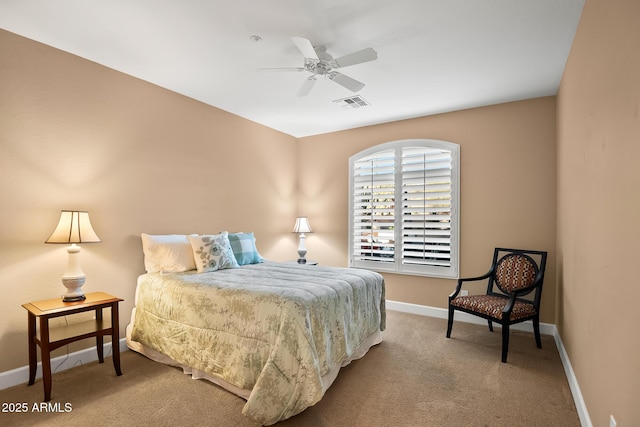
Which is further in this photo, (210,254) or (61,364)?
(210,254)

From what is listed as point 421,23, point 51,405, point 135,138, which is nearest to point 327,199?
point 135,138

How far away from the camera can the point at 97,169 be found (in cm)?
309

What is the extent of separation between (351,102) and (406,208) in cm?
168

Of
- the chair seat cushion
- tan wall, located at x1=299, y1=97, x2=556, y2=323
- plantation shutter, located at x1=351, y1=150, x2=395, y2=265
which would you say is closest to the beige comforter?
the chair seat cushion

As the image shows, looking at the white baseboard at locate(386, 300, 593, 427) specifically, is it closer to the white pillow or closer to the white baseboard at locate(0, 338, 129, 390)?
the white pillow

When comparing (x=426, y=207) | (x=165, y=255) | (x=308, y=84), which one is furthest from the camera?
(x=426, y=207)

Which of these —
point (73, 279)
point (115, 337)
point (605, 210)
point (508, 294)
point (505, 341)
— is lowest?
point (505, 341)

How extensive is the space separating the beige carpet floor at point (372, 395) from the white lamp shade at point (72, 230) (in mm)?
1173

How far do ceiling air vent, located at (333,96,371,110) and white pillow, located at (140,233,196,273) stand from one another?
8.21ft

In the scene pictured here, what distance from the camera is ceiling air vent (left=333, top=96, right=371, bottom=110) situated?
12.6ft

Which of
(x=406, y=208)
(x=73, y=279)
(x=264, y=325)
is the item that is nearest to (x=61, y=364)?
(x=73, y=279)

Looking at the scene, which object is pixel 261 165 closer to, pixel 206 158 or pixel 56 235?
pixel 206 158

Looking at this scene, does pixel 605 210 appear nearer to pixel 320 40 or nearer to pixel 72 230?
pixel 320 40

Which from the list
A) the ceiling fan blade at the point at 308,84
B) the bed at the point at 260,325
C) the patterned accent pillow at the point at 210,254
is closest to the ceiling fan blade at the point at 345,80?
the ceiling fan blade at the point at 308,84
